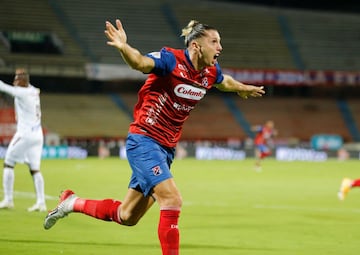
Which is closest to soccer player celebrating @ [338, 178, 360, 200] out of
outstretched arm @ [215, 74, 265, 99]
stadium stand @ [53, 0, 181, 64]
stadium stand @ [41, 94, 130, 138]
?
outstretched arm @ [215, 74, 265, 99]

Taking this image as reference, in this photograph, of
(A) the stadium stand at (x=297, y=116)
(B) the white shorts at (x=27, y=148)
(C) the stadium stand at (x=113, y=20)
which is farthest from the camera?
(A) the stadium stand at (x=297, y=116)

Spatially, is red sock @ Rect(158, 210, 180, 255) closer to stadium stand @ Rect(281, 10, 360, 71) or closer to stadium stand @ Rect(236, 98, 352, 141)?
stadium stand @ Rect(236, 98, 352, 141)

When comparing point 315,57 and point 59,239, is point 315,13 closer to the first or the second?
point 315,57

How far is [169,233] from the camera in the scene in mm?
6730

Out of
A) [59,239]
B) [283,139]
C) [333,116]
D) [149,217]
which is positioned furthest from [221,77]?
[333,116]

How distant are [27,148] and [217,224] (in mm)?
3441

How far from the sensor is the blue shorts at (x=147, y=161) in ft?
22.8

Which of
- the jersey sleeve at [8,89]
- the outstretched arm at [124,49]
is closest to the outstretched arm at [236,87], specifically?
the outstretched arm at [124,49]

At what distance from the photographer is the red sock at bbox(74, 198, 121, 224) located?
7.69 m

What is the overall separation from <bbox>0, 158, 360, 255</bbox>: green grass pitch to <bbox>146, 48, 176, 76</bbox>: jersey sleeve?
248 cm

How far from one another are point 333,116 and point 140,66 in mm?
39646

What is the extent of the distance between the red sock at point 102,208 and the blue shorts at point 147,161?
1.84 ft

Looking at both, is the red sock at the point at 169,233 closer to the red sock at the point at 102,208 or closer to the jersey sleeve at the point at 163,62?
the red sock at the point at 102,208

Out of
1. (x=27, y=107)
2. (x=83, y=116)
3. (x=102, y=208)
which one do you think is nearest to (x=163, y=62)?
(x=102, y=208)
